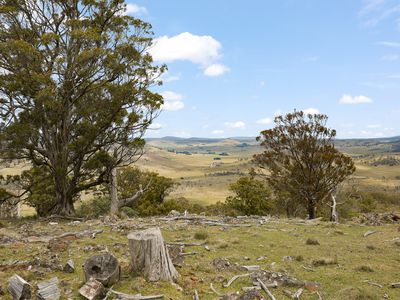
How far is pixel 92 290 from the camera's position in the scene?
7.16 metres

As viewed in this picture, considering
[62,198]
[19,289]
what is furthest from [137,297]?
[62,198]

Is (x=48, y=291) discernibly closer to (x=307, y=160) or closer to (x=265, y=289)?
(x=265, y=289)

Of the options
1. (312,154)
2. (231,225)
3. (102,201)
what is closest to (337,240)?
(231,225)

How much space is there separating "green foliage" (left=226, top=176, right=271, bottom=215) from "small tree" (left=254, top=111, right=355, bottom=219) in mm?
13465

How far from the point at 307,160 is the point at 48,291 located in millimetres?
24788

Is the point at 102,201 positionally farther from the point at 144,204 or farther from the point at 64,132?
the point at 64,132

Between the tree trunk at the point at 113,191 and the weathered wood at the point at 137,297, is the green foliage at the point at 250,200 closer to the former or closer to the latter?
the tree trunk at the point at 113,191

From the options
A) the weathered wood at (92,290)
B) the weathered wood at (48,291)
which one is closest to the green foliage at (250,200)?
the weathered wood at (92,290)

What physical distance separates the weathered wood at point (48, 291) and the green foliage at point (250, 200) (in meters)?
37.3

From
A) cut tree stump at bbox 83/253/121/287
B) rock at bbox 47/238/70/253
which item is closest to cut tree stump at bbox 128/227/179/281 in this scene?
cut tree stump at bbox 83/253/121/287

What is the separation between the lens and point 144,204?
148ft

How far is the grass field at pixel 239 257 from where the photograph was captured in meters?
8.17

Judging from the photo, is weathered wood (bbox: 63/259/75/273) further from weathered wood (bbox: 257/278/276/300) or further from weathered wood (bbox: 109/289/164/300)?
weathered wood (bbox: 257/278/276/300)

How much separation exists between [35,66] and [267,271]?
52.0 ft
